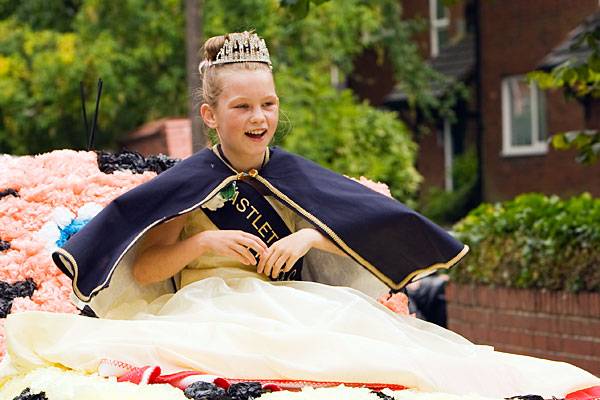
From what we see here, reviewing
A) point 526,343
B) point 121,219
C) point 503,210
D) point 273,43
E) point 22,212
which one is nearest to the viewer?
point 121,219

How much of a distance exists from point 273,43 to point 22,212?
1567cm

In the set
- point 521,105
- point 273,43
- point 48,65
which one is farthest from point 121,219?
point 521,105

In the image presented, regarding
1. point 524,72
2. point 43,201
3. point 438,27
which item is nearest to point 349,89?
point 524,72

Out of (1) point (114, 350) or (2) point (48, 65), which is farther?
(2) point (48, 65)

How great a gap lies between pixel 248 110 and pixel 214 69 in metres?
0.18

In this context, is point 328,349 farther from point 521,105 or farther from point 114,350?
point 521,105

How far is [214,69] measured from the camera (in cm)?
406

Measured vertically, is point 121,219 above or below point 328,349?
above

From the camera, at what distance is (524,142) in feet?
81.3

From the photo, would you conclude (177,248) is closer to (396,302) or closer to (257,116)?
(257,116)

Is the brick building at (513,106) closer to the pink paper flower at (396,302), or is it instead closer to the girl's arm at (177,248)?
the pink paper flower at (396,302)

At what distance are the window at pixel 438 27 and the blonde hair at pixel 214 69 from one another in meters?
26.6

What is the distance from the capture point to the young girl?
11.2ft

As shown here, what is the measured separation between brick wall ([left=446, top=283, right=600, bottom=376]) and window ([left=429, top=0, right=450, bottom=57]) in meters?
22.1
